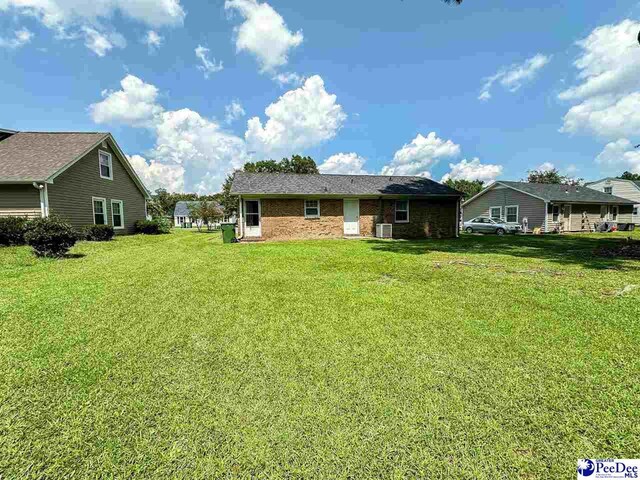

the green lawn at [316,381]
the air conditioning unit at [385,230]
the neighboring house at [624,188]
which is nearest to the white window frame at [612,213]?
the neighboring house at [624,188]

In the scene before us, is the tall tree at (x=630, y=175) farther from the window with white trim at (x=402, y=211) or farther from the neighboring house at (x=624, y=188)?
the window with white trim at (x=402, y=211)

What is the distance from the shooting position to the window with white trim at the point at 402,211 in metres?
17.8

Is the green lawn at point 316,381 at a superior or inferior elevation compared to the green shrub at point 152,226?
inferior

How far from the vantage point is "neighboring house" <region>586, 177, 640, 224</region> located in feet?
106

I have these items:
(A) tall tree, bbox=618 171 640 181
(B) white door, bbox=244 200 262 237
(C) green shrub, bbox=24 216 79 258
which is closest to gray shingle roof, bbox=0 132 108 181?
(C) green shrub, bbox=24 216 79 258

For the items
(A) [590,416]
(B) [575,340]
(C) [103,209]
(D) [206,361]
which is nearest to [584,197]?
(B) [575,340]

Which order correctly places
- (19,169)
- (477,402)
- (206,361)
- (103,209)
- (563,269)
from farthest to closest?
(103,209), (19,169), (563,269), (206,361), (477,402)

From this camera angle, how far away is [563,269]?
7566 mm

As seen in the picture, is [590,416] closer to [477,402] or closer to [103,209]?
[477,402]

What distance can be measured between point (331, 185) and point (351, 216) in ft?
7.23

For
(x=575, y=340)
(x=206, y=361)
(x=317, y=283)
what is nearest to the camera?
(x=206, y=361)

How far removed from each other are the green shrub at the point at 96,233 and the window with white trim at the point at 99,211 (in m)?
1.41

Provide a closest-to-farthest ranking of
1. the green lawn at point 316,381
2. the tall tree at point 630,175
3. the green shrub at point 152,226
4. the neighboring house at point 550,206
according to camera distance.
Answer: the green lawn at point 316,381
the green shrub at point 152,226
the neighboring house at point 550,206
the tall tree at point 630,175

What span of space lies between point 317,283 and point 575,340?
417 cm
